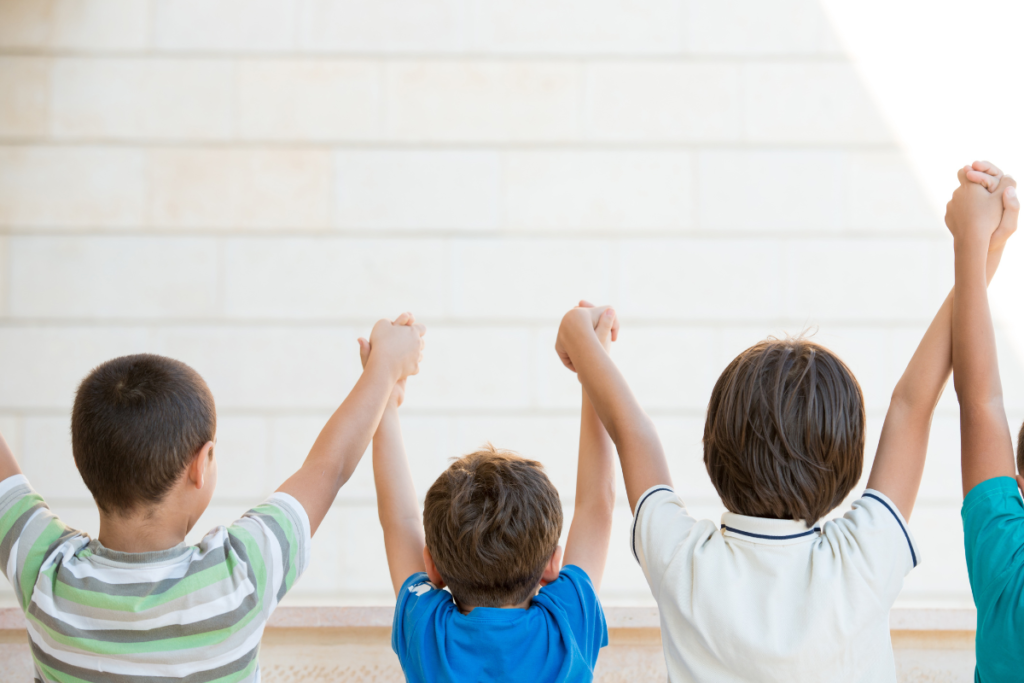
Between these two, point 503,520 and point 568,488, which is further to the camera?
point 568,488

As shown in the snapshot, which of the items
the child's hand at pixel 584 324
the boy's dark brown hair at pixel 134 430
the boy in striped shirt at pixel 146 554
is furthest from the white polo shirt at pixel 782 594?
the boy's dark brown hair at pixel 134 430

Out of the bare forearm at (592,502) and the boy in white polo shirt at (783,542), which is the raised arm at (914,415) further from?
the bare forearm at (592,502)

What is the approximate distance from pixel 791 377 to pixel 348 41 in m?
1.61

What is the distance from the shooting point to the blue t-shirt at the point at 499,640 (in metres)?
0.75

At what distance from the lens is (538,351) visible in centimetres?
194

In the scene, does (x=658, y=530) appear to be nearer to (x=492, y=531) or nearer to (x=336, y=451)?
(x=492, y=531)

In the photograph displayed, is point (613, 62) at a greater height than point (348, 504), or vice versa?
point (613, 62)

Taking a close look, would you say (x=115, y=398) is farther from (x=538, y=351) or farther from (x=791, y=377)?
(x=538, y=351)

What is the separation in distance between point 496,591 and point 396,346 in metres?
0.39

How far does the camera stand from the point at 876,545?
73cm

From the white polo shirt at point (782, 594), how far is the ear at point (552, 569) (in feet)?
0.40

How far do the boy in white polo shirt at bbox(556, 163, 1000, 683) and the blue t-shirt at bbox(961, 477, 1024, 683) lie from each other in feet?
0.26

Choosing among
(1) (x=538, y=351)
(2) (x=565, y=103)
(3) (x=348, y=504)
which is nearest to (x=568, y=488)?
(1) (x=538, y=351)

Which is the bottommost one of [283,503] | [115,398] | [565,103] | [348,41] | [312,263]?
[283,503]
